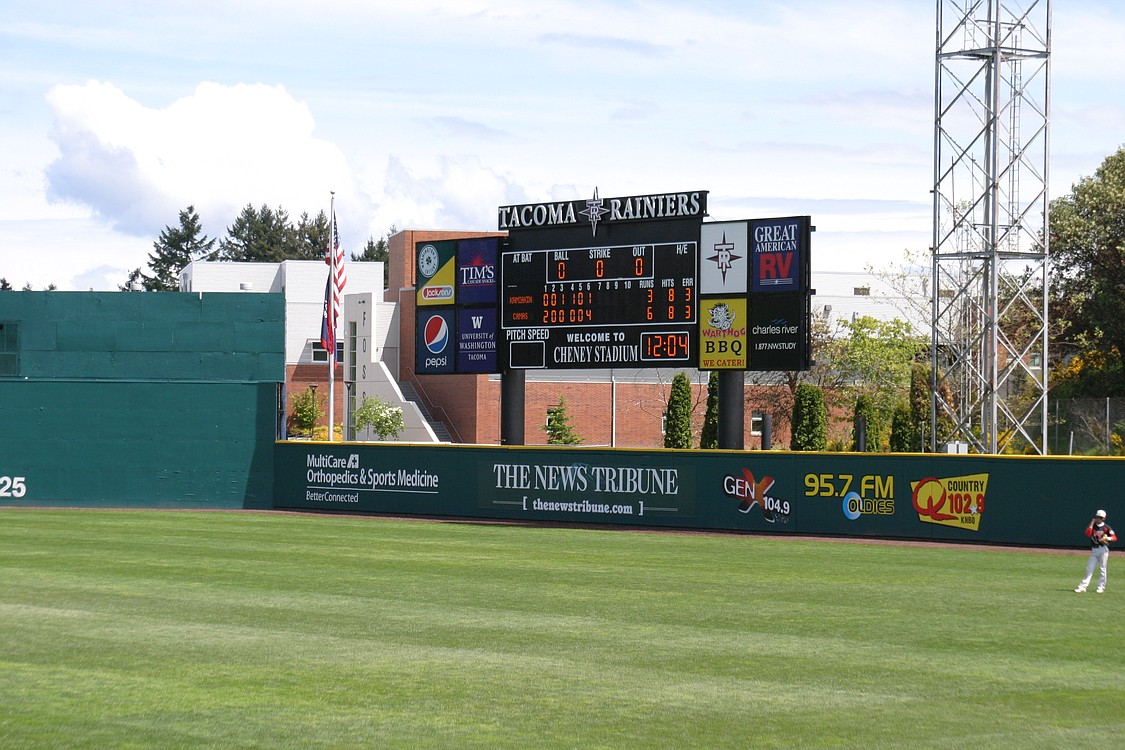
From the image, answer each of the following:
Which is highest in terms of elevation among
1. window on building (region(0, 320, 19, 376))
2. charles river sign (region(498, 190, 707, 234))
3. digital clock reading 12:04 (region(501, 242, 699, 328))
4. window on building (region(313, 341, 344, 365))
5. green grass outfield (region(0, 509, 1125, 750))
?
charles river sign (region(498, 190, 707, 234))

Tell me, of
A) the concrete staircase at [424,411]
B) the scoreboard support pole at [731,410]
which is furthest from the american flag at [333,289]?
the concrete staircase at [424,411]

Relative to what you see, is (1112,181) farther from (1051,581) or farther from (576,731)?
(576,731)

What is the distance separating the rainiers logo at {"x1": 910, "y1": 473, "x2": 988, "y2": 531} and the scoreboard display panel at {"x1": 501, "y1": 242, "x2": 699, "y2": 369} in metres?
6.18

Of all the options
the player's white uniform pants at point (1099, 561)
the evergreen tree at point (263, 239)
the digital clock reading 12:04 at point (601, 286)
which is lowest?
the player's white uniform pants at point (1099, 561)

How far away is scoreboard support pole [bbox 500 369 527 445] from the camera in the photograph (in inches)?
1363

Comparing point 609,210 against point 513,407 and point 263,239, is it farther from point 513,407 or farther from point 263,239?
point 263,239

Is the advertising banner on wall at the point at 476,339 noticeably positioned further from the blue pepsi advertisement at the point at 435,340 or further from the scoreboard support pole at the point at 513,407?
the scoreboard support pole at the point at 513,407

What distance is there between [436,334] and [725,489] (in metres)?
9.12

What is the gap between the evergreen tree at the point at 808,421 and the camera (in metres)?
47.7

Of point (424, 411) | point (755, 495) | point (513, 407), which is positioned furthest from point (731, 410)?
point (424, 411)

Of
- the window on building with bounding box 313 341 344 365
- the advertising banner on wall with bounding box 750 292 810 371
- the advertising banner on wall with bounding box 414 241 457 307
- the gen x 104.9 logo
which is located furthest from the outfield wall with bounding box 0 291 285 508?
the window on building with bounding box 313 341 344 365

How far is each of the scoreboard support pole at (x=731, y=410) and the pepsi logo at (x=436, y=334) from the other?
25.5 ft

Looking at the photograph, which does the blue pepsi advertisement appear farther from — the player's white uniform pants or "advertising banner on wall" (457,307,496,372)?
the player's white uniform pants

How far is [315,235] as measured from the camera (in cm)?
14988
